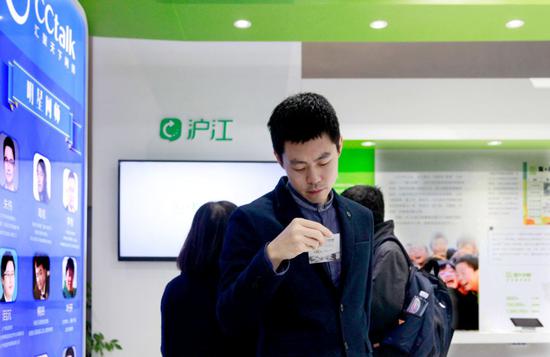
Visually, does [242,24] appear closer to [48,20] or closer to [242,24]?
[242,24]

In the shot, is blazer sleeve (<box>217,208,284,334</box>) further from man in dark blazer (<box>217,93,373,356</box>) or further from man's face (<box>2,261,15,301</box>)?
man's face (<box>2,261,15,301</box>)

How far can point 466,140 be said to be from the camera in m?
4.46

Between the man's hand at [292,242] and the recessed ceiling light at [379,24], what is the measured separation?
238cm

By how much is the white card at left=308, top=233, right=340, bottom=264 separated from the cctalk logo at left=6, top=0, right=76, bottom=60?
712 mm

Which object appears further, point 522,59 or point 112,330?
point 522,59

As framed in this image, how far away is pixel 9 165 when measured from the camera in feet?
3.86

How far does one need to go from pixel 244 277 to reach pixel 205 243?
82 centimetres

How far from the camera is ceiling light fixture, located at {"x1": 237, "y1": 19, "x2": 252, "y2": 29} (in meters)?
3.61

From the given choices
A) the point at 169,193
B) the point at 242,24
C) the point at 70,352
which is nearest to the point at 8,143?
the point at 70,352

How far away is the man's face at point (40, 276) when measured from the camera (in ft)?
4.20

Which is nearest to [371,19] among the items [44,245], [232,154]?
[232,154]

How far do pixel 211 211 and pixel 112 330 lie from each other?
2.25 m

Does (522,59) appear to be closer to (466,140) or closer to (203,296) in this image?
(466,140)

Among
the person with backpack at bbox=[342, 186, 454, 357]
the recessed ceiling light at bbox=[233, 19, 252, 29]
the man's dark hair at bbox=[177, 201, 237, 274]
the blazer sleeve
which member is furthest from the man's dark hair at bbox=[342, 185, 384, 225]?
the recessed ceiling light at bbox=[233, 19, 252, 29]
